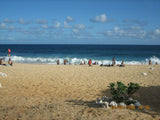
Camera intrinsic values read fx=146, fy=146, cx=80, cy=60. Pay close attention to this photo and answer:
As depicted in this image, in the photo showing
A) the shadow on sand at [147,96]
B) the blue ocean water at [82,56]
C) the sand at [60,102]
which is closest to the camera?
the sand at [60,102]

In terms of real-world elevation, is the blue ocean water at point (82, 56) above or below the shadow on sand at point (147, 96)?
above

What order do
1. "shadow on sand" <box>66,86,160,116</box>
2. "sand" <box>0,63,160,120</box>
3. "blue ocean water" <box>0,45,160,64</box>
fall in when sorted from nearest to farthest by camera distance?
"sand" <box>0,63,160,120</box>, "shadow on sand" <box>66,86,160,116</box>, "blue ocean water" <box>0,45,160,64</box>

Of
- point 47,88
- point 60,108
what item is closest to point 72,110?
point 60,108

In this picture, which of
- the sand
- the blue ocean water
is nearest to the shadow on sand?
the sand

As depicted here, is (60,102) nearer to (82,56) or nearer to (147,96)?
(147,96)

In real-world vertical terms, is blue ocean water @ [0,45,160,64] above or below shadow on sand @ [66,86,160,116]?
above

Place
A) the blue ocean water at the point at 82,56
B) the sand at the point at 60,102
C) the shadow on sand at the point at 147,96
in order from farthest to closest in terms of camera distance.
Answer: the blue ocean water at the point at 82,56 → the shadow on sand at the point at 147,96 → the sand at the point at 60,102

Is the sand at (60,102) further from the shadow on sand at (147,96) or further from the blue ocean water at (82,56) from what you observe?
the blue ocean water at (82,56)

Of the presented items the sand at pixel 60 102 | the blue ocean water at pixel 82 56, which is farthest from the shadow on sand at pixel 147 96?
the blue ocean water at pixel 82 56

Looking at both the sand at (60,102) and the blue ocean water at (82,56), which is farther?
the blue ocean water at (82,56)

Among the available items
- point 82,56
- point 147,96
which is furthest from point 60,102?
point 82,56

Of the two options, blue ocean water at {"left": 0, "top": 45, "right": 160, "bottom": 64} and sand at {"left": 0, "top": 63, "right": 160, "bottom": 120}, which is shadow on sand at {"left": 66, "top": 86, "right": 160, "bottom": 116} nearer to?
sand at {"left": 0, "top": 63, "right": 160, "bottom": 120}

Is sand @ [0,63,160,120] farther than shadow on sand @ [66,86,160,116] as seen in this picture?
No

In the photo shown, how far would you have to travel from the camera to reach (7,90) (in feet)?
25.5
